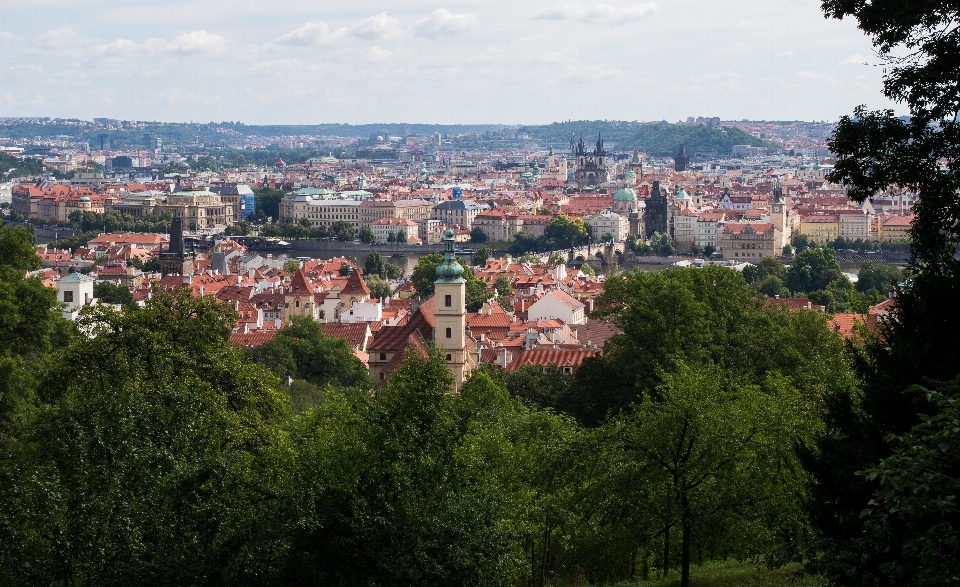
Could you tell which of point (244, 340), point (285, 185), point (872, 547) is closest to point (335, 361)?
point (244, 340)

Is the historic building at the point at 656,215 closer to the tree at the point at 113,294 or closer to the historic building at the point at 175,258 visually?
the historic building at the point at 175,258

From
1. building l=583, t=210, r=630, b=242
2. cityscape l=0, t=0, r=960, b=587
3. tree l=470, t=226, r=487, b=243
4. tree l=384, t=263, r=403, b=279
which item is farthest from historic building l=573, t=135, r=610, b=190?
cityscape l=0, t=0, r=960, b=587

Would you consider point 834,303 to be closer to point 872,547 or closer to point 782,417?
point 782,417

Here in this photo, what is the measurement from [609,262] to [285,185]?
230ft

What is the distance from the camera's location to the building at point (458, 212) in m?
125

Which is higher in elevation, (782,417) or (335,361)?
(782,417)

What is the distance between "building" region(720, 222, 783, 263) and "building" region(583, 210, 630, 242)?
478 inches

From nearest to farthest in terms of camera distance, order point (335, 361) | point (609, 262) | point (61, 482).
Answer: point (61, 482) → point (335, 361) → point (609, 262)

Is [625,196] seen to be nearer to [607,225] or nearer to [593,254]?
[607,225]

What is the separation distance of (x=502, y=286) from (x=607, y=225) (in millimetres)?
50556

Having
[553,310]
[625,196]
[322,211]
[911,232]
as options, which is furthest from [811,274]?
[322,211]

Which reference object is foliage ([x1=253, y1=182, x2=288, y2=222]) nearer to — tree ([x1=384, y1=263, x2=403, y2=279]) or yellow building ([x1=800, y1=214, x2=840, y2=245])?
yellow building ([x1=800, y1=214, x2=840, y2=245])

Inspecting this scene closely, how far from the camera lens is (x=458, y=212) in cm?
12594

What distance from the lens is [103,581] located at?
11.7 meters
